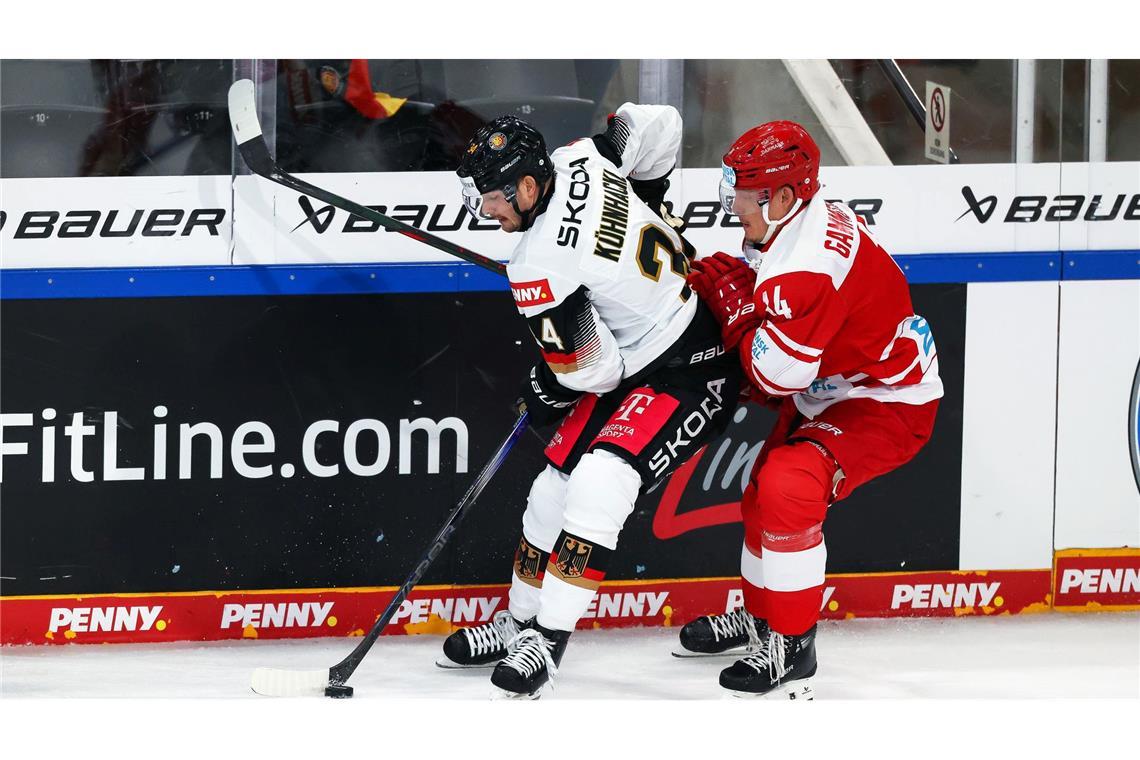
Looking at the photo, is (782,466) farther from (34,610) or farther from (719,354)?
(34,610)

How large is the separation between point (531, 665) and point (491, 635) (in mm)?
378

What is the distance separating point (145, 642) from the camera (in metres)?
4.26

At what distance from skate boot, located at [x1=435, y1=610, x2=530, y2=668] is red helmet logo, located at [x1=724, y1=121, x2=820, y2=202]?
1322mm

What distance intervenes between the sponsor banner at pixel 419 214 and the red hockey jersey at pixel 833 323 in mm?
630

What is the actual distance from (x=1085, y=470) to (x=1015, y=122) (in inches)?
42.4

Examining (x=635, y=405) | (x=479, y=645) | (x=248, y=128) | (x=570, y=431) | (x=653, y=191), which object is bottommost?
(x=479, y=645)

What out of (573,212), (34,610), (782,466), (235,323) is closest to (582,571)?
(782,466)

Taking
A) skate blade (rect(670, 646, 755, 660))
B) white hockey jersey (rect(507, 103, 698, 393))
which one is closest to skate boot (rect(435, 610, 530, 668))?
skate blade (rect(670, 646, 755, 660))

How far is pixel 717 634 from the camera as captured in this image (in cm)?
416

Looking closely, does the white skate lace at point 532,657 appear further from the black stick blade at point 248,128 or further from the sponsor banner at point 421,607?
the black stick blade at point 248,128

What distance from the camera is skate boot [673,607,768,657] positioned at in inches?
164

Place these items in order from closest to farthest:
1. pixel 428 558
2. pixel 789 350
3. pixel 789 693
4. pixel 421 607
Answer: pixel 789 350 → pixel 789 693 → pixel 428 558 → pixel 421 607

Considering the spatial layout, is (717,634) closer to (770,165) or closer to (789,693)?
(789,693)

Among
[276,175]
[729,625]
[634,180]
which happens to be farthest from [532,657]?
[276,175]
